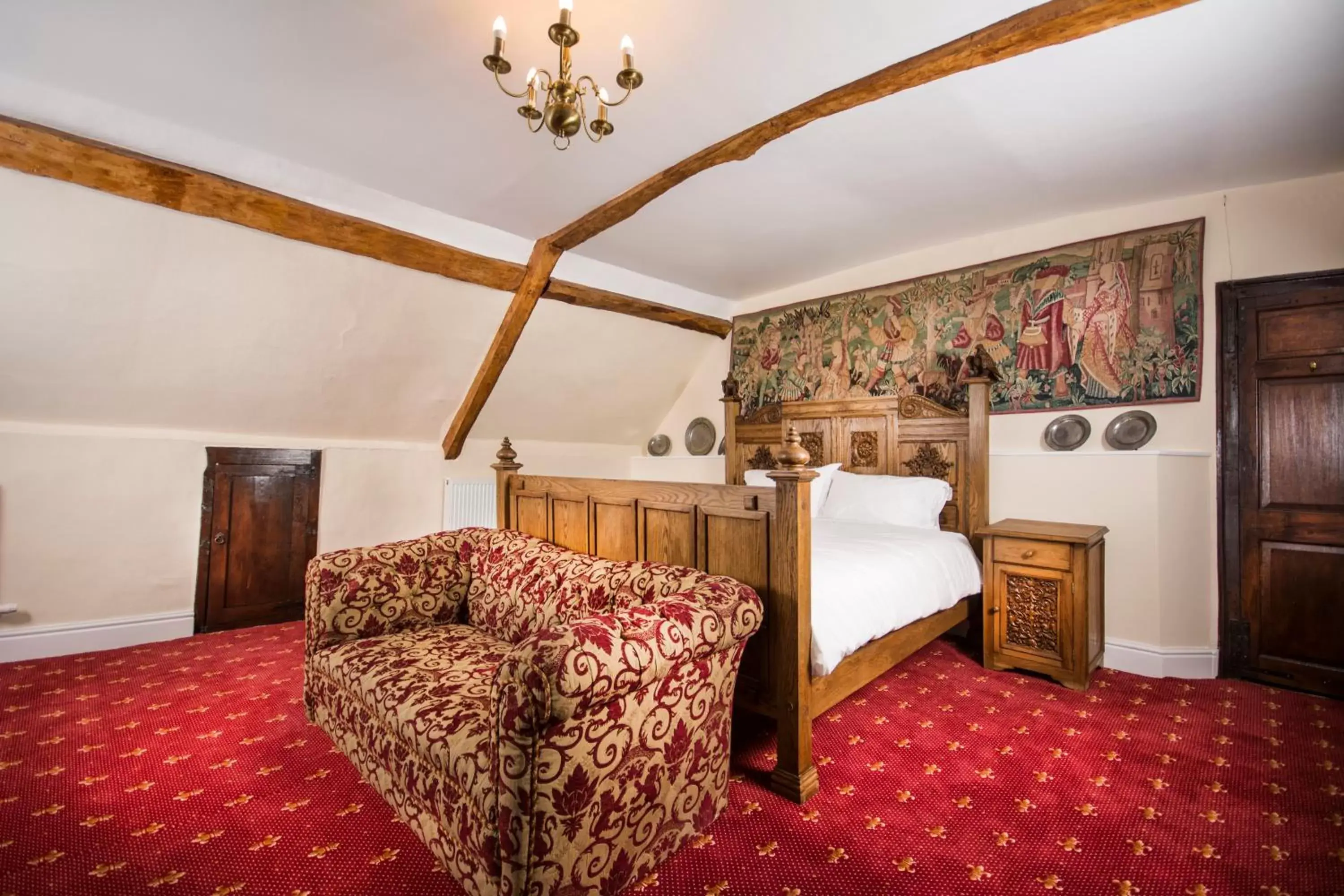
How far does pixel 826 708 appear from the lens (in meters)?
2.05

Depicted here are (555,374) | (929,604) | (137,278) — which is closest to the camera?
(929,604)

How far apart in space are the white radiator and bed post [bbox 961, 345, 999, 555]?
349 cm

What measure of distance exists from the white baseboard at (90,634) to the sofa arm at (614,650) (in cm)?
336

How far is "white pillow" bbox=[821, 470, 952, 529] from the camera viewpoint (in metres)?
3.37

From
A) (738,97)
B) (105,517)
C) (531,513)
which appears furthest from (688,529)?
(105,517)

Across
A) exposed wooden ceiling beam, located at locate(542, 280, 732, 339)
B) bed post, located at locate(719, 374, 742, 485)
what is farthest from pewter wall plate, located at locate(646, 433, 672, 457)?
exposed wooden ceiling beam, located at locate(542, 280, 732, 339)

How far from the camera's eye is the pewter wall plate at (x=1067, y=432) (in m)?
3.27

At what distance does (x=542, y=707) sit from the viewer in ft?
3.99

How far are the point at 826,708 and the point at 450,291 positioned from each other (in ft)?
10.3

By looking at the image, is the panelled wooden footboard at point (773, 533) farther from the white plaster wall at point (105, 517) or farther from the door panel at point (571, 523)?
the white plaster wall at point (105, 517)

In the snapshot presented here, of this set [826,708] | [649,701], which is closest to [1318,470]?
[826,708]

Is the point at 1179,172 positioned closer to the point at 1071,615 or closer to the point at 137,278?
the point at 1071,615

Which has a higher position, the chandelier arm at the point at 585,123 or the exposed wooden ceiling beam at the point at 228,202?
the chandelier arm at the point at 585,123

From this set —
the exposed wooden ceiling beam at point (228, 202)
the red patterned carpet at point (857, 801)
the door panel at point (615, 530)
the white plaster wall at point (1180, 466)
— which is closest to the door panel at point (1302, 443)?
the white plaster wall at point (1180, 466)
